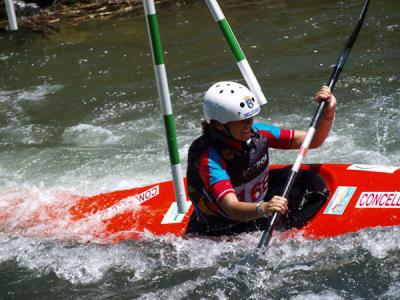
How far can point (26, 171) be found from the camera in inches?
297

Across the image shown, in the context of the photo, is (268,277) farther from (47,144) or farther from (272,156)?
(47,144)

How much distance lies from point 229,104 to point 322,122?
884 mm

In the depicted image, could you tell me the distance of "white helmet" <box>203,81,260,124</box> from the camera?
432 centimetres

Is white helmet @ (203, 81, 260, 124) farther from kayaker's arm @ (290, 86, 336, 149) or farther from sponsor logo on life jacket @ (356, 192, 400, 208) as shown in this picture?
sponsor logo on life jacket @ (356, 192, 400, 208)

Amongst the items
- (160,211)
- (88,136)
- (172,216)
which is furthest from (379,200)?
(88,136)

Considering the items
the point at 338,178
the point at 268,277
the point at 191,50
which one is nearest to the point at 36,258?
the point at 268,277

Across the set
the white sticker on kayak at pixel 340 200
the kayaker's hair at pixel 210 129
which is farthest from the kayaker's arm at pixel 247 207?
the white sticker on kayak at pixel 340 200

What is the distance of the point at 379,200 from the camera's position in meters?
4.64

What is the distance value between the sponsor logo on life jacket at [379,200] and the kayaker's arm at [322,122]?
50cm

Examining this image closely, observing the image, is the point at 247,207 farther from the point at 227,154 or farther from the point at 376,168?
the point at 376,168

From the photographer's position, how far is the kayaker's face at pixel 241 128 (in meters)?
4.39

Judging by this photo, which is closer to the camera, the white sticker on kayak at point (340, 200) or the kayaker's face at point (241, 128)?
the kayaker's face at point (241, 128)

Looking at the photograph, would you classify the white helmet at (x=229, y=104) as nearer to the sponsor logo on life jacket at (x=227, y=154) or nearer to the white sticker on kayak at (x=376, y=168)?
the sponsor logo on life jacket at (x=227, y=154)

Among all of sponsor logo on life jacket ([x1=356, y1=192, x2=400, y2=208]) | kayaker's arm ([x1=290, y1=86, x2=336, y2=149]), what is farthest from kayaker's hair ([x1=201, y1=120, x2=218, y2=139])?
sponsor logo on life jacket ([x1=356, y1=192, x2=400, y2=208])
